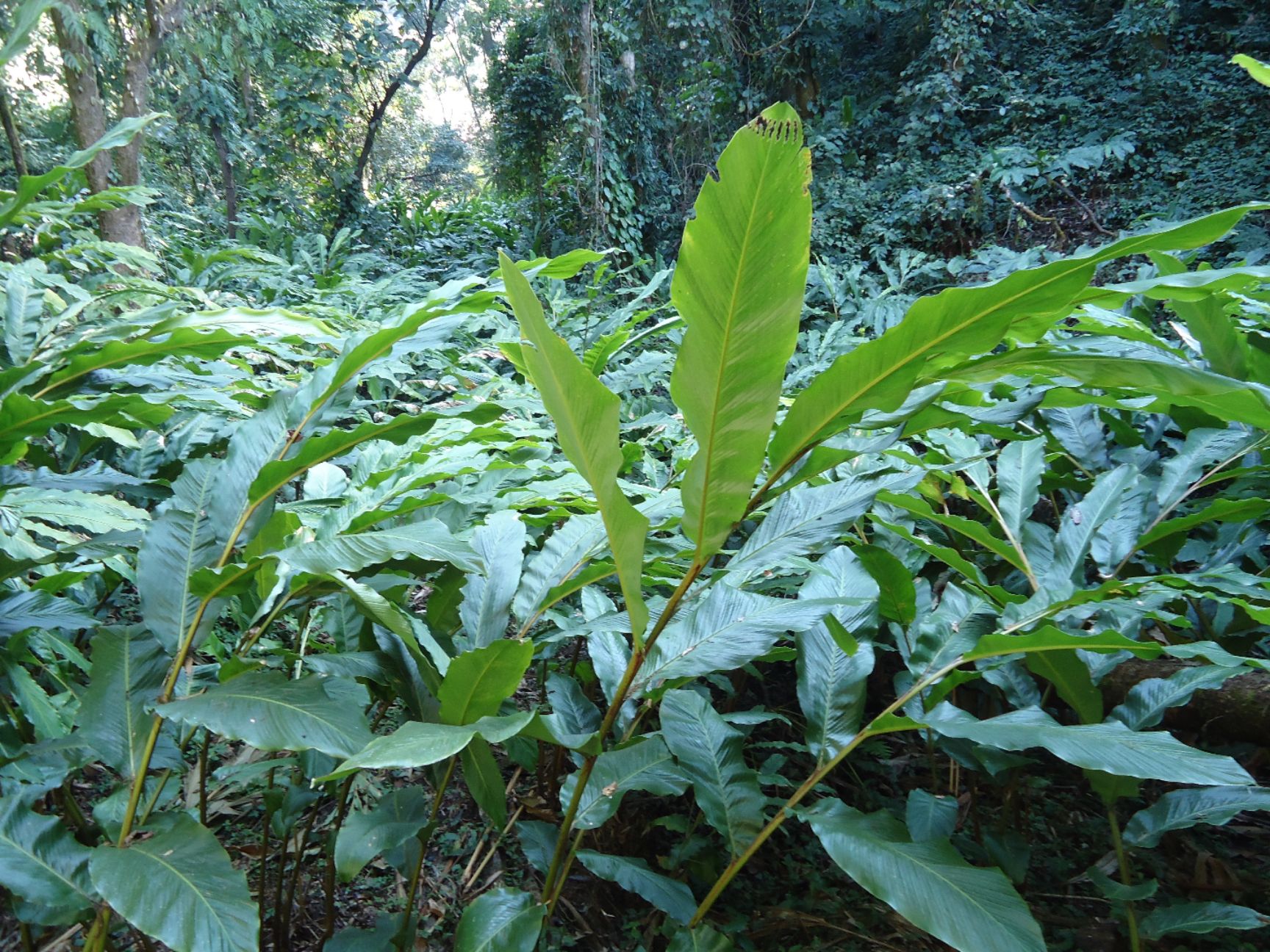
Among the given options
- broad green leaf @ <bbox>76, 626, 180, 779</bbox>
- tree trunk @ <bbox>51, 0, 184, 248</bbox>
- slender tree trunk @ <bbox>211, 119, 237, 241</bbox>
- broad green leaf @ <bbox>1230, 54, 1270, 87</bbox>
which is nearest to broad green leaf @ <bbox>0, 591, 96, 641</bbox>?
broad green leaf @ <bbox>76, 626, 180, 779</bbox>

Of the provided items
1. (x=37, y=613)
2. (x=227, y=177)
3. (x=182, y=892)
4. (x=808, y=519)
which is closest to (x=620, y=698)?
Answer: (x=808, y=519)

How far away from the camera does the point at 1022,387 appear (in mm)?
1232

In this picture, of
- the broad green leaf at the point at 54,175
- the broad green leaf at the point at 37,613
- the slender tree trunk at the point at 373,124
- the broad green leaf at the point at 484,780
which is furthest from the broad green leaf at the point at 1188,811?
the slender tree trunk at the point at 373,124

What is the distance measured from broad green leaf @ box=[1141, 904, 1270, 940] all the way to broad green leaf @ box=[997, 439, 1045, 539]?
0.44 metres

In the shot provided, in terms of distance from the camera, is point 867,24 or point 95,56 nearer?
point 95,56

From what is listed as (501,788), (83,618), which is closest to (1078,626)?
(501,788)

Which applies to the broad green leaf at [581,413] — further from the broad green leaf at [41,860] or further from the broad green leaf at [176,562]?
the broad green leaf at [41,860]

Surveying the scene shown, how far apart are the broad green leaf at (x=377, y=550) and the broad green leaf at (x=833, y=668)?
37cm

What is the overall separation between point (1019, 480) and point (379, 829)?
928mm

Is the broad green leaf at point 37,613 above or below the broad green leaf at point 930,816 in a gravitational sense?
→ above

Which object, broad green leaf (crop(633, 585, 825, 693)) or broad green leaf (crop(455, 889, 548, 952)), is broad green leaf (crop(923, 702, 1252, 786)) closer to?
broad green leaf (crop(633, 585, 825, 693))

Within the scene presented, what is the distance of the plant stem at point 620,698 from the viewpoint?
61 cm

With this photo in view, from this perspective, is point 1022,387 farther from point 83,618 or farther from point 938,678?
point 83,618

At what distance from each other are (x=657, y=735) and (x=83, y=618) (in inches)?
27.3
